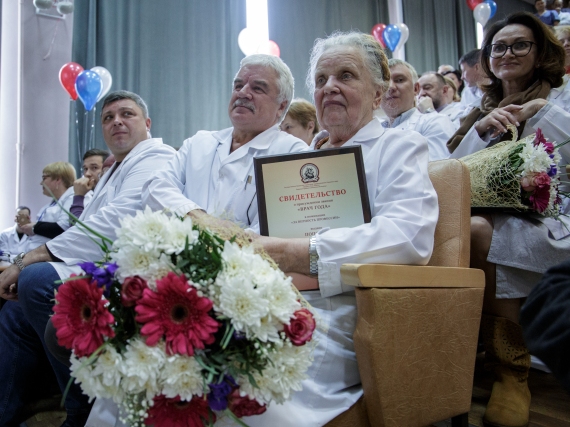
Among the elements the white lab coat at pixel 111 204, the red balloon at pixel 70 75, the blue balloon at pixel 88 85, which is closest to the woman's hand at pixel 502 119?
the white lab coat at pixel 111 204

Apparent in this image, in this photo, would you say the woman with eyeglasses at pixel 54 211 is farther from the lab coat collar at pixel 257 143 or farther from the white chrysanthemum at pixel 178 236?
the white chrysanthemum at pixel 178 236

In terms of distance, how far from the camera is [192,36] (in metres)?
5.85

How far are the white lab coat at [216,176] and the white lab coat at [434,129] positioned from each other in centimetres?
119

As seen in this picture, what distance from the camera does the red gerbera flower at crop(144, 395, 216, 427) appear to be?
0.79 meters

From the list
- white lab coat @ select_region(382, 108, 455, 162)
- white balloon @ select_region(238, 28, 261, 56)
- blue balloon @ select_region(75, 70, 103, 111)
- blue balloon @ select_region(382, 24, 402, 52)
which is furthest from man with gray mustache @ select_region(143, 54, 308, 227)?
blue balloon @ select_region(382, 24, 402, 52)

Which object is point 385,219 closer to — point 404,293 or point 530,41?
point 404,293

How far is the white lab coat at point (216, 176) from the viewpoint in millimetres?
1622

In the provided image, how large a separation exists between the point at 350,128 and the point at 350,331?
673mm

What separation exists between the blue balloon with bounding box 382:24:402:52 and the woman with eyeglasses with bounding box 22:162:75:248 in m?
4.24

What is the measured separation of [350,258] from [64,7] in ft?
16.4

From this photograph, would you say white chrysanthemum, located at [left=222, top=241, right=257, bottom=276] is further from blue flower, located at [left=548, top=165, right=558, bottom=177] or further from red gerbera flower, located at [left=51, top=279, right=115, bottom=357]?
blue flower, located at [left=548, top=165, right=558, bottom=177]

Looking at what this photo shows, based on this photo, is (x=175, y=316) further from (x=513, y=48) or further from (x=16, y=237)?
(x=16, y=237)

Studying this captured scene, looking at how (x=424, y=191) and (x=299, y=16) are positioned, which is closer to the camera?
(x=424, y=191)

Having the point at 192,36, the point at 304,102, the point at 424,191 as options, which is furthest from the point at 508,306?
the point at 192,36
